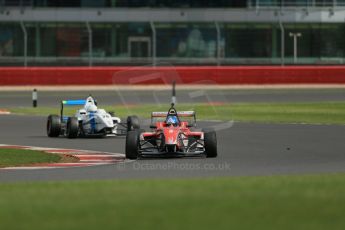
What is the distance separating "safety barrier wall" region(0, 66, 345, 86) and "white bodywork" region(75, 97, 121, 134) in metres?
26.7

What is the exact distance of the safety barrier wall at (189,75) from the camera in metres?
52.1

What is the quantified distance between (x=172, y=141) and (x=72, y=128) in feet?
19.7

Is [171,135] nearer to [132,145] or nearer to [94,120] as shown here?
[132,145]

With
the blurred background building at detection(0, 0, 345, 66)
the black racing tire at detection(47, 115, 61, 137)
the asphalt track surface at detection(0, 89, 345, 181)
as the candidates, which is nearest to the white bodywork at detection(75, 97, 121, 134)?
the asphalt track surface at detection(0, 89, 345, 181)

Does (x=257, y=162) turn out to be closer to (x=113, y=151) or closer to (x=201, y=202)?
(x=113, y=151)

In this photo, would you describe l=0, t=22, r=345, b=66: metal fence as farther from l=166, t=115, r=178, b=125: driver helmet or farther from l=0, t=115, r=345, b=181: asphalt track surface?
l=166, t=115, r=178, b=125: driver helmet

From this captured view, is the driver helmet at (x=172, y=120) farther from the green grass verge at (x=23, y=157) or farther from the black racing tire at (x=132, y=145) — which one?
the green grass verge at (x=23, y=157)

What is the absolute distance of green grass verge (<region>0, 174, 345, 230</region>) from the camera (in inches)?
402

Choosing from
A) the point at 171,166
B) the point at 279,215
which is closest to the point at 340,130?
the point at 171,166

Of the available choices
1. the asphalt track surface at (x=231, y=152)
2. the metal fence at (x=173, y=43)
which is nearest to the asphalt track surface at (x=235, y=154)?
the asphalt track surface at (x=231, y=152)

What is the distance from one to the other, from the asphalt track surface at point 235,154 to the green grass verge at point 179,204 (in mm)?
2021

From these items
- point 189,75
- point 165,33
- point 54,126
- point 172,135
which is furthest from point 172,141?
point 165,33

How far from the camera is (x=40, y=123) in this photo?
31.4 metres

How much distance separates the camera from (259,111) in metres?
37.4
